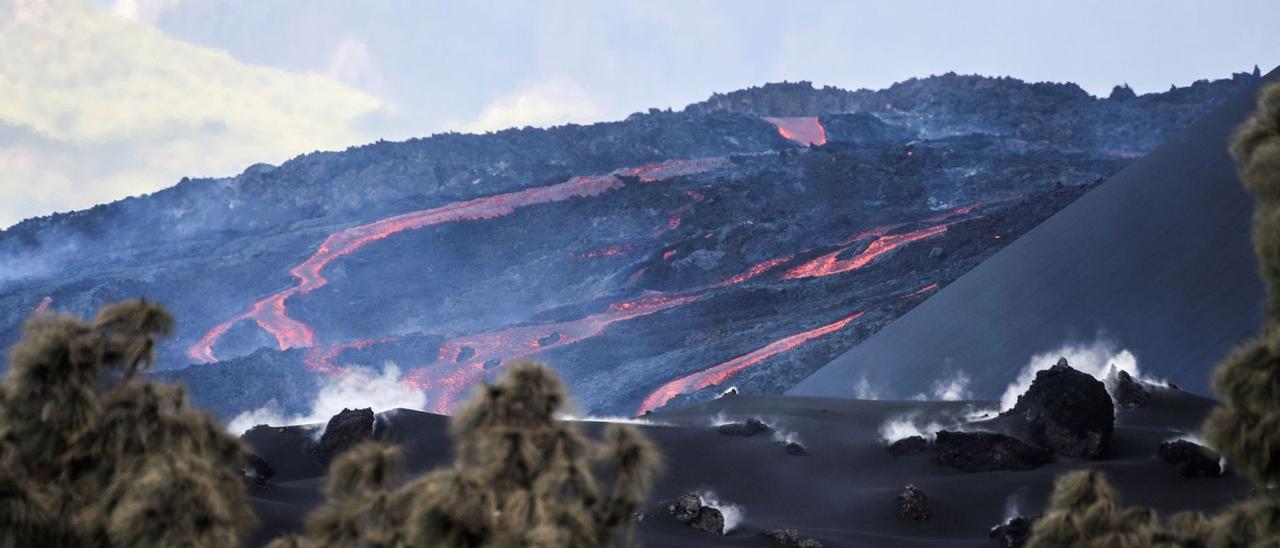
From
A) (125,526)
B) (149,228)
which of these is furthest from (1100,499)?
(149,228)

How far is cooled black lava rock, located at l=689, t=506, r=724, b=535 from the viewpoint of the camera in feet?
67.4

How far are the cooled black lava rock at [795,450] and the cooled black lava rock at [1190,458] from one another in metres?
7.13

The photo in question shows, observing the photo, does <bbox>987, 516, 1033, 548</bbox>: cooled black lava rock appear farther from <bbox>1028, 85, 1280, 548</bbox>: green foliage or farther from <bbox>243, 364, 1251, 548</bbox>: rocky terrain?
<bbox>1028, 85, 1280, 548</bbox>: green foliage

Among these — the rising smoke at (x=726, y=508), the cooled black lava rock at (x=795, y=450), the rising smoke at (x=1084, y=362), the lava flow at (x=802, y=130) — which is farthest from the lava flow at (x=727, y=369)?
the lava flow at (x=802, y=130)

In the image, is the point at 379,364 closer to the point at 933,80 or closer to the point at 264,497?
the point at 264,497

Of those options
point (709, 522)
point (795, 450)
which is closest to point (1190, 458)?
point (795, 450)

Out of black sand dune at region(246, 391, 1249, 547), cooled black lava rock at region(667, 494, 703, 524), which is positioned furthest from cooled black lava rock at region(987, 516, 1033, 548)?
cooled black lava rock at region(667, 494, 703, 524)

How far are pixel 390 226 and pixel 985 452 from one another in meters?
81.2

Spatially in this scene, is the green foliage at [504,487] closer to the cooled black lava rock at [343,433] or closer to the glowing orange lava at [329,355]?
the cooled black lava rock at [343,433]

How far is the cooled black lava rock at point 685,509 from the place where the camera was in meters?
20.7

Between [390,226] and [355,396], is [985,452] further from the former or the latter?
[390,226]

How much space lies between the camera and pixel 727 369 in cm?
5850

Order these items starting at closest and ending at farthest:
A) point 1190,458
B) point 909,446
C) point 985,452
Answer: point 1190,458
point 985,452
point 909,446

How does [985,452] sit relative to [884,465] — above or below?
above
